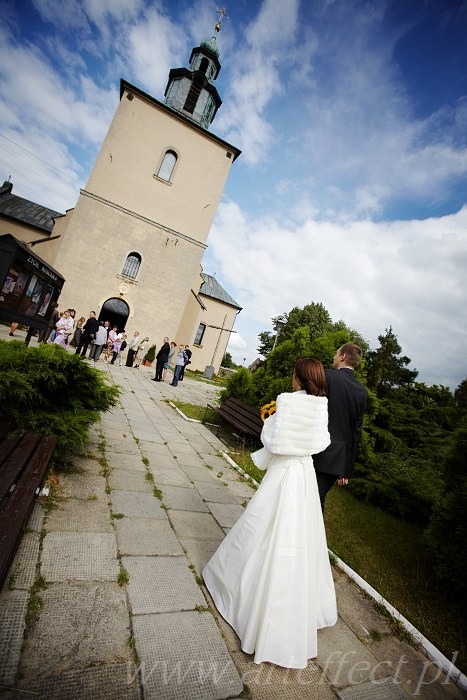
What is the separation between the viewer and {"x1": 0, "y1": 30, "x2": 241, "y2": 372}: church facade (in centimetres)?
1822

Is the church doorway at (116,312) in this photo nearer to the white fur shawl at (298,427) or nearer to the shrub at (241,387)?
the shrub at (241,387)

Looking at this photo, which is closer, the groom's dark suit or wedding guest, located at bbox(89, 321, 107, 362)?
the groom's dark suit

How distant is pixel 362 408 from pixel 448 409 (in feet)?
21.3

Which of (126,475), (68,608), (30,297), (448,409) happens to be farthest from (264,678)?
(30,297)

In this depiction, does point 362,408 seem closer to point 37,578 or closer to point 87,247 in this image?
point 37,578

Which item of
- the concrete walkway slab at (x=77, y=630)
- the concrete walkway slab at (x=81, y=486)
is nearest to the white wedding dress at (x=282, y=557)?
the concrete walkway slab at (x=77, y=630)

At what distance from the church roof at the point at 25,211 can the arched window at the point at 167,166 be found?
1550 centimetres

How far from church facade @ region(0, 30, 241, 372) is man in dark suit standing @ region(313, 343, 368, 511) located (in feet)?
57.9

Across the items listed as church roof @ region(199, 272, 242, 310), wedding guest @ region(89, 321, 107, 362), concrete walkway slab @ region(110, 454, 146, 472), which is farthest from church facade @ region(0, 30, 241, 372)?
concrete walkway slab @ region(110, 454, 146, 472)

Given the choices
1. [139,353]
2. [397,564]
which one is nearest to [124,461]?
[397,564]

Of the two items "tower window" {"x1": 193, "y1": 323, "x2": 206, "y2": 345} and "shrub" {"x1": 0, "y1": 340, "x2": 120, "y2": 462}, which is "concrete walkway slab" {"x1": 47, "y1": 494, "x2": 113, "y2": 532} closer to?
"shrub" {"x1": 0, "y1": 340, "x2": 120, "y2": 462}

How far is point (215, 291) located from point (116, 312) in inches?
704

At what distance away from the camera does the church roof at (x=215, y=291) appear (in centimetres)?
3438

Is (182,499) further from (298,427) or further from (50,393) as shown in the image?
(298,427)
